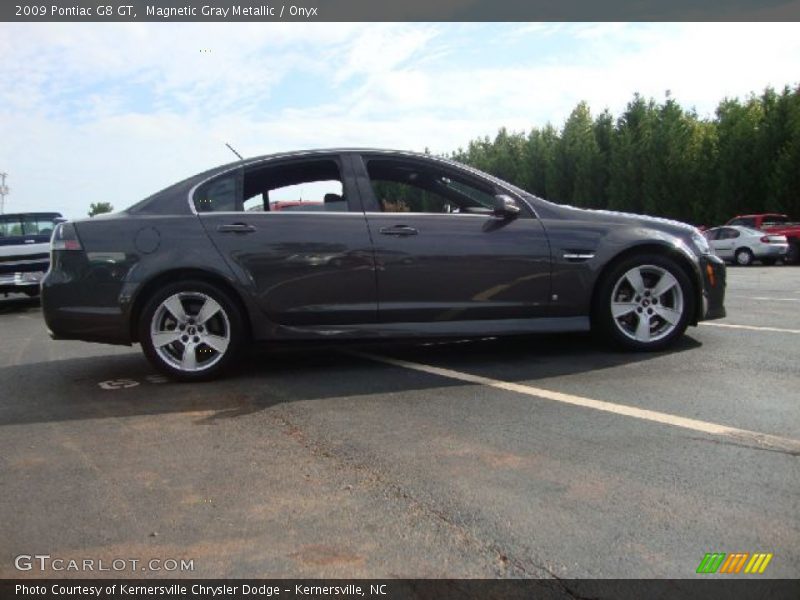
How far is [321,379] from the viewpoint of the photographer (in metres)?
5.11

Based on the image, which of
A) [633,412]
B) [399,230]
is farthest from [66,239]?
[633,412]

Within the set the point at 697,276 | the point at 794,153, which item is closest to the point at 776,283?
the point at 697,276

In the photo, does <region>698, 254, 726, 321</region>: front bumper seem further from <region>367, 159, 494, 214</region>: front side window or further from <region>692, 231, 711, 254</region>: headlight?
<region>367, 159, 494, 214</region>: front side window

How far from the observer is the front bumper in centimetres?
554

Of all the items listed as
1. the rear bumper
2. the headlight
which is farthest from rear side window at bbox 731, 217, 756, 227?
the rear bumper

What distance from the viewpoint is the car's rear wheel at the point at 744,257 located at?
24016mm

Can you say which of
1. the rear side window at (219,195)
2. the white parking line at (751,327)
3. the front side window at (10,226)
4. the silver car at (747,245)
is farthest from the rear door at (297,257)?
the silver car at (747,245)

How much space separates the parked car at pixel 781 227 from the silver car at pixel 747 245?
0.26m

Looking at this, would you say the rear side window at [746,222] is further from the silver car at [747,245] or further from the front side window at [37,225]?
the front side window at [37,225]

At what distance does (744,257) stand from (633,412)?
22.8 meters

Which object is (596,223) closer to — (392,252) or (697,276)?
(697,276)

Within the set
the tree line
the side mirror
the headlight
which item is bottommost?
the headlight

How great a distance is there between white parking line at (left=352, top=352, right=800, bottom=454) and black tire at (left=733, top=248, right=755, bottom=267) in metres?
22.0

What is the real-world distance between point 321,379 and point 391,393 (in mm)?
719
